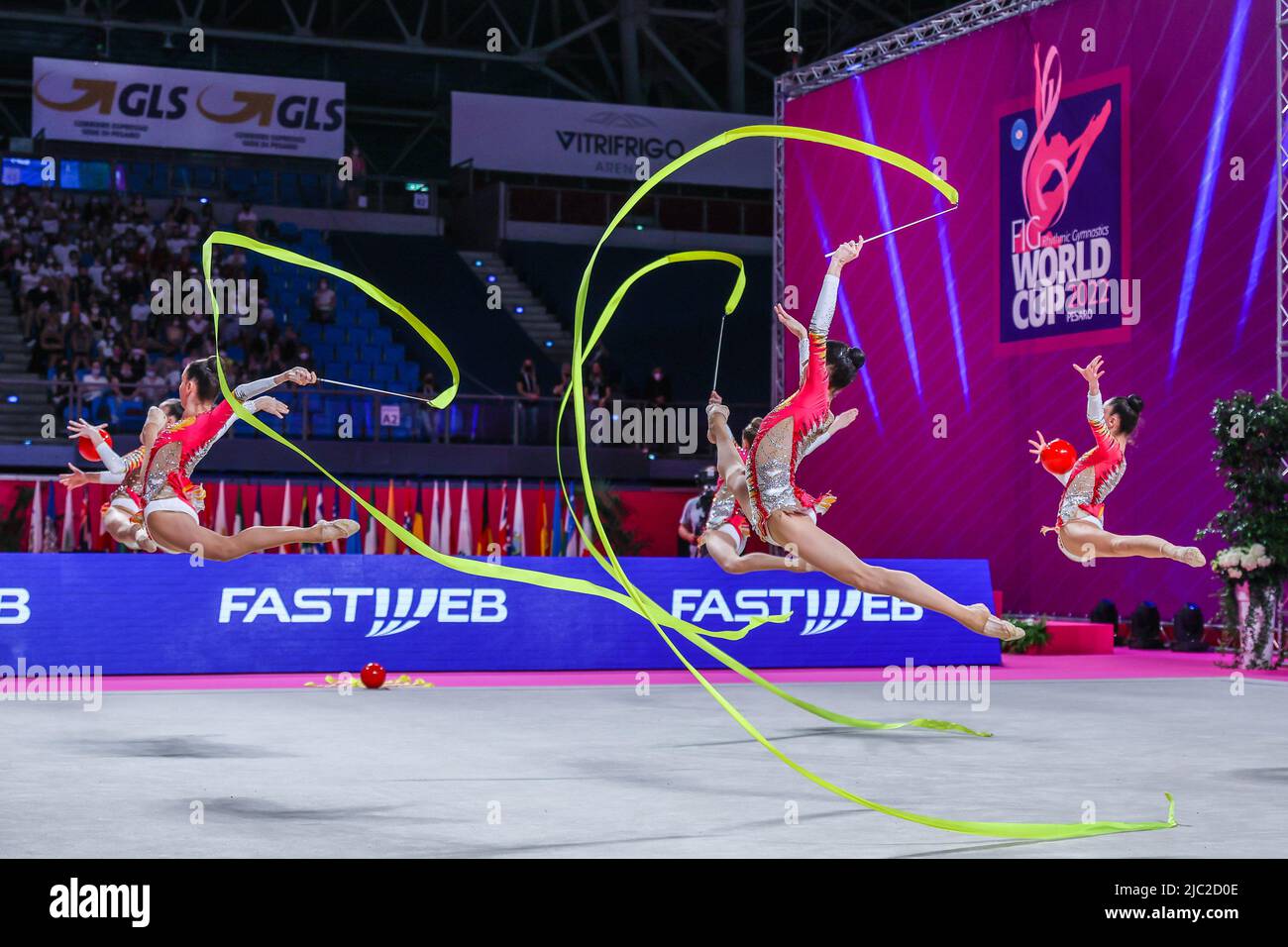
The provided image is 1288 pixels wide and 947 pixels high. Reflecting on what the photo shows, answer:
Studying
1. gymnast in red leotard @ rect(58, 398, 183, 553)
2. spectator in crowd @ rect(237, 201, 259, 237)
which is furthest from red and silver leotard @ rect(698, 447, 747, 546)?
spectator in crowd @ rect(237, 201, 259, 237)

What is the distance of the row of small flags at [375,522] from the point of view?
23469mm

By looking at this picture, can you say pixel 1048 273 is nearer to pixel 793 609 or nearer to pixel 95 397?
pixel 793 609

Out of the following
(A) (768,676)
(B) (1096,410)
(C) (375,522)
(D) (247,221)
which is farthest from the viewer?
(D) (247,221)

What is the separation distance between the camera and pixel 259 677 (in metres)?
16.5

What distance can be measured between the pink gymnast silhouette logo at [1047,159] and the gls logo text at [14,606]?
1399 centimetres

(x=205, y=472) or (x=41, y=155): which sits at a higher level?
(x=41, y=155)

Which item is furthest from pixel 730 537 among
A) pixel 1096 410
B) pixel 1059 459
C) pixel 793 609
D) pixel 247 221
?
pixel 247 221

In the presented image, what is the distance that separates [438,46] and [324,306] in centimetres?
1196

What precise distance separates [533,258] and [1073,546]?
2696 cm

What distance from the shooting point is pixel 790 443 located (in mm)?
8273

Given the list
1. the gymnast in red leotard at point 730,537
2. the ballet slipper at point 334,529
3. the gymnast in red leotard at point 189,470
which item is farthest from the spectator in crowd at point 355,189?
the ballet slipper at point 334,529

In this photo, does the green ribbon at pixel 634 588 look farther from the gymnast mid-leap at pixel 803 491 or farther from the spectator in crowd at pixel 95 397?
the spectator in crowd at pixel 95 397

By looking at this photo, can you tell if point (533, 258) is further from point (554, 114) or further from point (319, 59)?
point (319, 59)

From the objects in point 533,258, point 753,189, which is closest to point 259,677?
point 533,258
